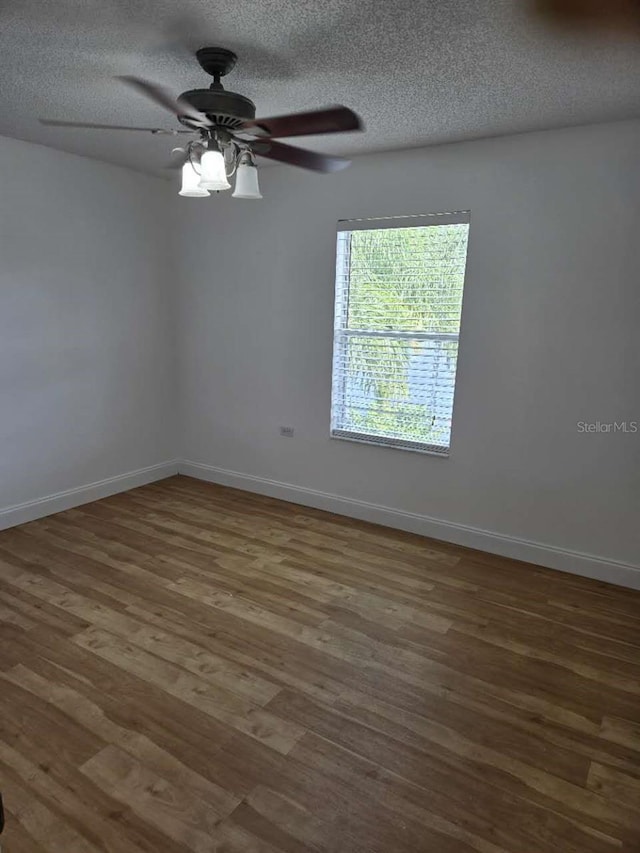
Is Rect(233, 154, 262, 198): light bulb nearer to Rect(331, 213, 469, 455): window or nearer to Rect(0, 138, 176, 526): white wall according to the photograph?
Rect(331, 213, 469, 455): window

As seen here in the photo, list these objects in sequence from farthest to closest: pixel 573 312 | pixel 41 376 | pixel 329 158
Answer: pixel 41 376 → pixel 573 312 → pixel 329 158

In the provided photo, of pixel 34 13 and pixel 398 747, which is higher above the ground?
pixel 34 13

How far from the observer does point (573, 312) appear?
289 centimetres

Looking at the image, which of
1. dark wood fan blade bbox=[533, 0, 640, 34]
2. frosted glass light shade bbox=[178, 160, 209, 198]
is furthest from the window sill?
dark wood fan blade bbox=[533, 0, 640, 34]

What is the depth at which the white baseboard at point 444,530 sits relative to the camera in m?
3.02

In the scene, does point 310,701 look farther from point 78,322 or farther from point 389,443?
point 78,322

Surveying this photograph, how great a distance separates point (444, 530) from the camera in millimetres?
3494

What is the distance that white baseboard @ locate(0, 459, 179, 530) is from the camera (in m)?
3.55

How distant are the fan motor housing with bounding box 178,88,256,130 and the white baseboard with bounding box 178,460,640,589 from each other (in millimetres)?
2671

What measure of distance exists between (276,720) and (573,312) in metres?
2.57

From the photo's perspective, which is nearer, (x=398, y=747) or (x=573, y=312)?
(x=398, y=747)

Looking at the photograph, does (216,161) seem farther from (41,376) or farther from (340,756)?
(41,376)

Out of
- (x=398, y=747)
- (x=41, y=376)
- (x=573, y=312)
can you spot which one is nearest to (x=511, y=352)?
(x=573, y=312)

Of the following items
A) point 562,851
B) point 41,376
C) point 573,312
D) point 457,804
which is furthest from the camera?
point 41,376
